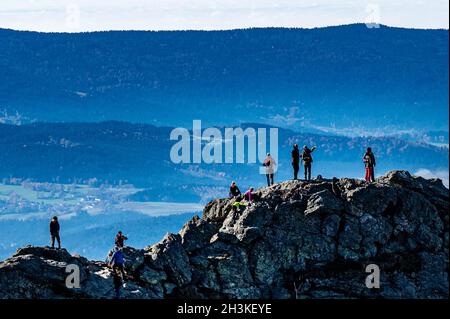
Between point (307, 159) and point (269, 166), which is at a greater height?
point (307, 159)

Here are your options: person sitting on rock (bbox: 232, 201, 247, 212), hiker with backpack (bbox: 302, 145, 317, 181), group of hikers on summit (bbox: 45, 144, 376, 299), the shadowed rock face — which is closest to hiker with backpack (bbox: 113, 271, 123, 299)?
group of hikers on summit (bbox: 45, 144, 376, 299)

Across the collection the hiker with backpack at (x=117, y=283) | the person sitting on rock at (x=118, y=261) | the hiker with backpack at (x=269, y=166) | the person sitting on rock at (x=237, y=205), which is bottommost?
the hiker with backpack at (x=117, y=283)

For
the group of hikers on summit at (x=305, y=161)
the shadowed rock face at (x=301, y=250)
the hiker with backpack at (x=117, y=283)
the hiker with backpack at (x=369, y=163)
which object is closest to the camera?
the hiker with backpack at (x=117, y=283)

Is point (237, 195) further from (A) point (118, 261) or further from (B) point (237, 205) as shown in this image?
(A) point (118, 261)

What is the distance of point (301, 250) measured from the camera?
212 ft

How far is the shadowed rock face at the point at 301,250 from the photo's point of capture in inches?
2400

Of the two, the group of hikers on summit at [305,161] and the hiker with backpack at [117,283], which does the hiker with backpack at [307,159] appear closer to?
the group of hikers on summit at [305,161]

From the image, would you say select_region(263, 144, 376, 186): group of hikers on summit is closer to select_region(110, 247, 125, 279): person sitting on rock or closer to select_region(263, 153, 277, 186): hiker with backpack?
select_region(263, 153, 277, 186): hiker with backpack

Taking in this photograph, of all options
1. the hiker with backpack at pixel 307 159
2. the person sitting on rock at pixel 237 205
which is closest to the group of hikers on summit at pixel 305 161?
the hiker with backpack at pixel 307 159

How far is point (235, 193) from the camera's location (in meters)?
69.2

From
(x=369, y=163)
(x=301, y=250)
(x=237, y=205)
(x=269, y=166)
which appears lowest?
(x=301, y=250)

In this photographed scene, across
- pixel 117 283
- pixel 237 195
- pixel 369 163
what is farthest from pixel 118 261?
pixel 369 163
